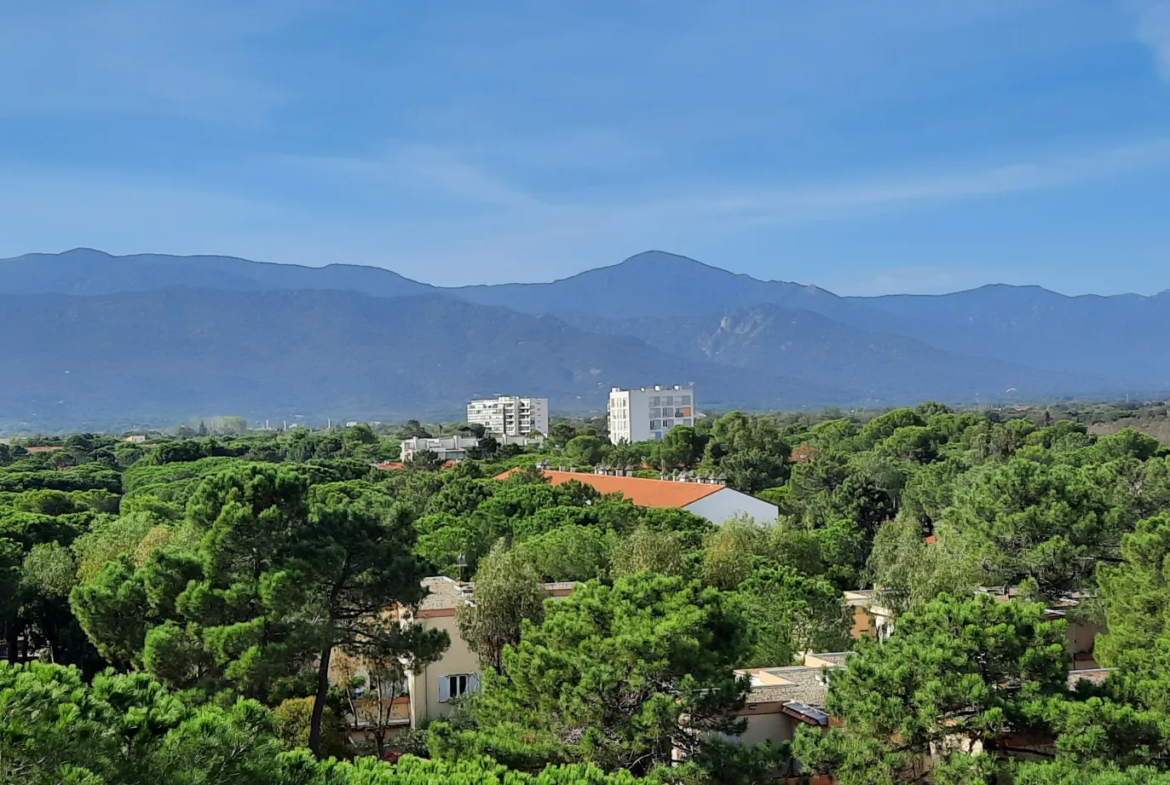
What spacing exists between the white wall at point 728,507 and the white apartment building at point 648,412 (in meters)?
75.3

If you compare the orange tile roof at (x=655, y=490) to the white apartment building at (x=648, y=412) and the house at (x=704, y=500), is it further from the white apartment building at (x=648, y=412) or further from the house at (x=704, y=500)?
the white apartment building at (x=648, y=412)

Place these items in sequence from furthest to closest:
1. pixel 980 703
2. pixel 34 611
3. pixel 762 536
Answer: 1. pixel 762 536
2. pixel 34 611
3. pixel 980 703

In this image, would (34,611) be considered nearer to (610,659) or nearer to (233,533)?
(233,533)

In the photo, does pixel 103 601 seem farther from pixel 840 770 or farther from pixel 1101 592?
pixel 1101 592

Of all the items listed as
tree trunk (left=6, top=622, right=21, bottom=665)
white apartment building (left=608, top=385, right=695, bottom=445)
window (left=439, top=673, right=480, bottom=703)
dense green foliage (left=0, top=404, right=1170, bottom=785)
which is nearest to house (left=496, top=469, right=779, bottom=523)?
dense green foliage (left=0, top=404, right=1170, bottom=785)

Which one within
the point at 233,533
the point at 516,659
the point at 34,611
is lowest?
the point at 34,611

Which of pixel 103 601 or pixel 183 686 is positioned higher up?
pixel 103 601

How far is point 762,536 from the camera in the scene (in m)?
27.8

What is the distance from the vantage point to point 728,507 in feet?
138

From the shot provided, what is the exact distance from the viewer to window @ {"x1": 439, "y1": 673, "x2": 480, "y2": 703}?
69.3 feet

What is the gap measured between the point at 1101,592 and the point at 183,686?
16.3 m

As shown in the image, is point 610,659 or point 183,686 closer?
point 610,659

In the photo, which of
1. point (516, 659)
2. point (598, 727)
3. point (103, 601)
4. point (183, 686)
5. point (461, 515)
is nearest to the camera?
point (598, 727)

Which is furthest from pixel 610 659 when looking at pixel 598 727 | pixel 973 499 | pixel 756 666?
pixel 973 499
